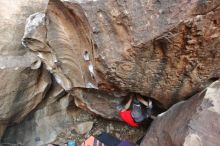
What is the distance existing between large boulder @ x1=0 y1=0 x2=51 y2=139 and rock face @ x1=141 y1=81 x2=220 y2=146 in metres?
1.38

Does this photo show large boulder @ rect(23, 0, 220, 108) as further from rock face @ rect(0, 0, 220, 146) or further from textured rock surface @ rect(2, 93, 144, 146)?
textured rock surface @ rect(2, 93, 144, 146)

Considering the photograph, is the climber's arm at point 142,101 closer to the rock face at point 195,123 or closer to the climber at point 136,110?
the climber at point 136,110

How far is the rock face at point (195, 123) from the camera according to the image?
6.01 ft

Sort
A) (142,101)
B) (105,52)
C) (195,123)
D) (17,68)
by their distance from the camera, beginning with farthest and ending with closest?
(17,68) → (142,101) → (105,52) → (195,123)

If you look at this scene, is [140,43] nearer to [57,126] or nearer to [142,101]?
[142,101]

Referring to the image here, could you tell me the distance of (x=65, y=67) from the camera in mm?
2678

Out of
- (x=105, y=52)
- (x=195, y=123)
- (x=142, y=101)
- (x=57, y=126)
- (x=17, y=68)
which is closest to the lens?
(x=195, y=123)

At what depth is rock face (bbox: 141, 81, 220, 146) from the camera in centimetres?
183

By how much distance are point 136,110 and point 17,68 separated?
1133 mm

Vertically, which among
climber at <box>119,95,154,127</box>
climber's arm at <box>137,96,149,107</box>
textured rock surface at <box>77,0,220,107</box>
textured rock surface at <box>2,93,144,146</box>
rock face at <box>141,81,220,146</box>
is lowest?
textured rock surface at <box>2,93,144,146</box>

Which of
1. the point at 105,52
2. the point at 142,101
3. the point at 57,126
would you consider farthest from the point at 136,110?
the point at 57,126

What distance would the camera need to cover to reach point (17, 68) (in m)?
2.93

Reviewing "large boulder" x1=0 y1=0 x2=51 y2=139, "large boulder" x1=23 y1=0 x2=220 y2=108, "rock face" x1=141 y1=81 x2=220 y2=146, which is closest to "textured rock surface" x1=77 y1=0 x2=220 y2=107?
"large boulder" x1=23 y1=0 x2=220 y2=108

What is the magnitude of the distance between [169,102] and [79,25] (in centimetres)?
89
